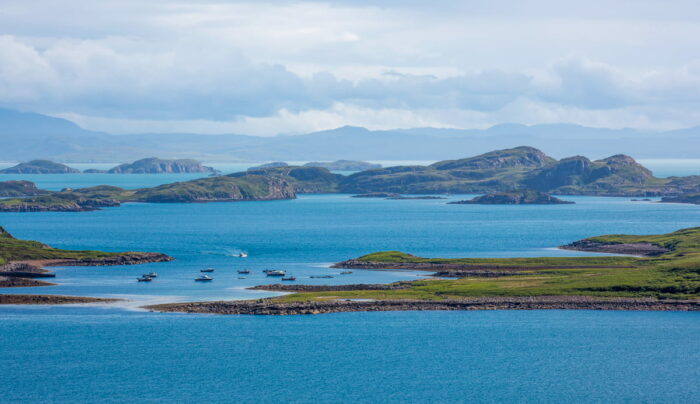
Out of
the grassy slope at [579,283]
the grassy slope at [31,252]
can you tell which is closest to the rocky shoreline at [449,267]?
the grassy slope at [579,283]

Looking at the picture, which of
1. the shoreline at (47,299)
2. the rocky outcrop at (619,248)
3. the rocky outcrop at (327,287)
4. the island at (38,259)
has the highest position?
the island at (38,259)

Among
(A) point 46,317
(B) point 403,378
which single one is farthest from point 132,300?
(B) point 403,378

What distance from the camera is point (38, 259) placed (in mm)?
161625

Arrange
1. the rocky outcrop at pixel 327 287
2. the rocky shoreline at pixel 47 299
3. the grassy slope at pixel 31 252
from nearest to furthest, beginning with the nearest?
1. the rocky shoreline at pixel 47 299
2. the rocky outcrop at pixel 327 287
3. the grassy slope at pixel 31 252

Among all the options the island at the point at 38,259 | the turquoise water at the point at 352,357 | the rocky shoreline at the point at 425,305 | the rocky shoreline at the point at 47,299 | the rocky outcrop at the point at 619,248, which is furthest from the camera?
the rocky outcrop at the point at 619,248

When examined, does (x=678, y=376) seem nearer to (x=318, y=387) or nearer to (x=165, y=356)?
(x=318, y=387)

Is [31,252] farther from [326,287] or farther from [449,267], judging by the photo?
[449,267]

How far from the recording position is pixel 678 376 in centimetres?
8456

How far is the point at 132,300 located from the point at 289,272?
3584 centimetres

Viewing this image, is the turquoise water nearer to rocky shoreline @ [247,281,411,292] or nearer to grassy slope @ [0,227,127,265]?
rocky shoreline @ [247,281,411,292]

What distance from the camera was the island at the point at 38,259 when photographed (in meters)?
141

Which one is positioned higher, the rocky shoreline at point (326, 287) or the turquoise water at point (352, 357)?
the rocky shoreline at point (326, 287)

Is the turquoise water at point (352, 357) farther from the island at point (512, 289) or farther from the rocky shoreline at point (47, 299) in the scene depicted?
the rocky shoreline at point (47, 299)

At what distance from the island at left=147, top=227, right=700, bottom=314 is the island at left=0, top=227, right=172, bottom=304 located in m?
32.7
